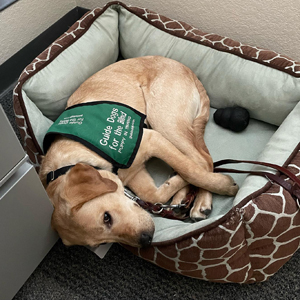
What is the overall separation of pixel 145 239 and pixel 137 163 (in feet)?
1.44

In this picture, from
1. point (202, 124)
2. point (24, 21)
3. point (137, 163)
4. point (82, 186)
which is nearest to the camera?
point (82, 186)

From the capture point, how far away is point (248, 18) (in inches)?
82.4

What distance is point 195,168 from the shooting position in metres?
1.60

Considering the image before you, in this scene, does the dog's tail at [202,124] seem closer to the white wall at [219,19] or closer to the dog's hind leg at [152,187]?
the dog's hind leg at [152,187]

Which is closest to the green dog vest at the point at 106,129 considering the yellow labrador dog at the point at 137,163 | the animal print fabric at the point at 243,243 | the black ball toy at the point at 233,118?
the yellow labrador dog at the point at 137,163

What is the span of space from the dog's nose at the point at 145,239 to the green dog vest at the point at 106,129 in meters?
0.35

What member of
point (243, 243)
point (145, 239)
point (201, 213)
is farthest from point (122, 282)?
point (243, 243)

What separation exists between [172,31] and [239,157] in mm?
991

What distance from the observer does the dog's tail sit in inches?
67.5

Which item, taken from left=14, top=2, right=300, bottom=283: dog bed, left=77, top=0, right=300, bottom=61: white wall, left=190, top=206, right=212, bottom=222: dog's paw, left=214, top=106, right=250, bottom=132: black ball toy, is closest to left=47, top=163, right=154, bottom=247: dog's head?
left=14, top=2, right=300, bottom=283: dog bed

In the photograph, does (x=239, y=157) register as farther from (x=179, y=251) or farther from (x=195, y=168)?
(x=179, y=251)

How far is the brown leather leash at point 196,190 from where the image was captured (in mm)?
1381

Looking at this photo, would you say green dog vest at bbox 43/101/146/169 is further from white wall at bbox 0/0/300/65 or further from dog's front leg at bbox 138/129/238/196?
white wall at bbox 0/0/300/65

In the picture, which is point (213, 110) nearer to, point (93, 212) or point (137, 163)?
point (137, 163)
